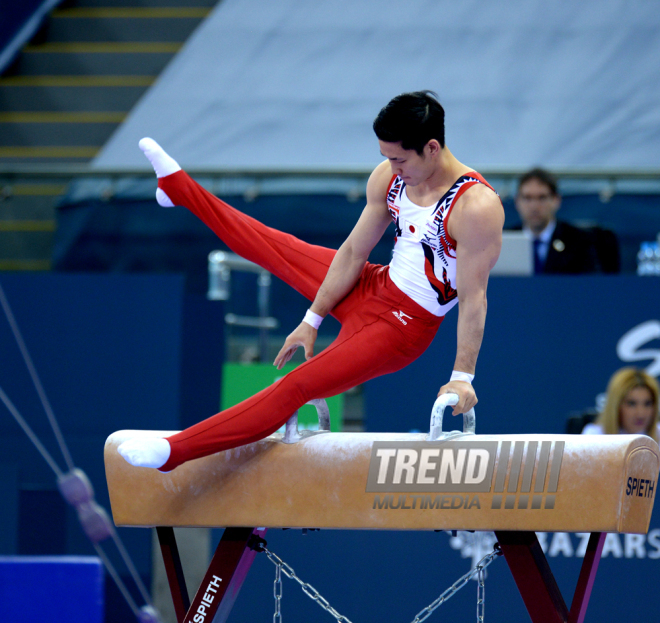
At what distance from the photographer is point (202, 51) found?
289 inches

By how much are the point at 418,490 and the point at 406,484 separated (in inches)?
1.5

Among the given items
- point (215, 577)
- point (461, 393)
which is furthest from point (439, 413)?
point (215, 577)

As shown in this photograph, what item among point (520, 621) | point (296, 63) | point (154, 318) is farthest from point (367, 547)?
point (296, 63)

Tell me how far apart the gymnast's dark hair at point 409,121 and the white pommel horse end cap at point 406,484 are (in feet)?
2.76

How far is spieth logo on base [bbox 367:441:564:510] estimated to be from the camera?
7.48 feet

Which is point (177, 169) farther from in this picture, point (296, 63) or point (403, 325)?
point (296, 63)

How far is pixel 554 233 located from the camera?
14.9ft

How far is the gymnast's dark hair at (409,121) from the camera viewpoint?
230 centimetres

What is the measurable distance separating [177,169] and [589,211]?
382 centimetres

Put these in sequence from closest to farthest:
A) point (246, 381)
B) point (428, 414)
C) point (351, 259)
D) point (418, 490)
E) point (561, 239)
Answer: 1. point (418, 490)
2. point (351, 259)
3. point (428, 414)
4. point (561, 239)
5. point (246, 381)

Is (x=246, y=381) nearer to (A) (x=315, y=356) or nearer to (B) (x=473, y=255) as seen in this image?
(A) (x=315, y=356)

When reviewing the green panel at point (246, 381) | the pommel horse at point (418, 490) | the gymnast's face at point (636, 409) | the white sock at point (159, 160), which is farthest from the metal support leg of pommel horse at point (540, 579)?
the green panel at point (246, 381)

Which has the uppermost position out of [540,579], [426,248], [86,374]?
[86,374]

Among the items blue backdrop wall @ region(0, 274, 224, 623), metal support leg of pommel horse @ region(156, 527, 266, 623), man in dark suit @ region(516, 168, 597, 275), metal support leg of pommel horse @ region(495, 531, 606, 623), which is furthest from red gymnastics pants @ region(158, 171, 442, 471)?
man in dark suit @ region(516, 168, 597, 275)
